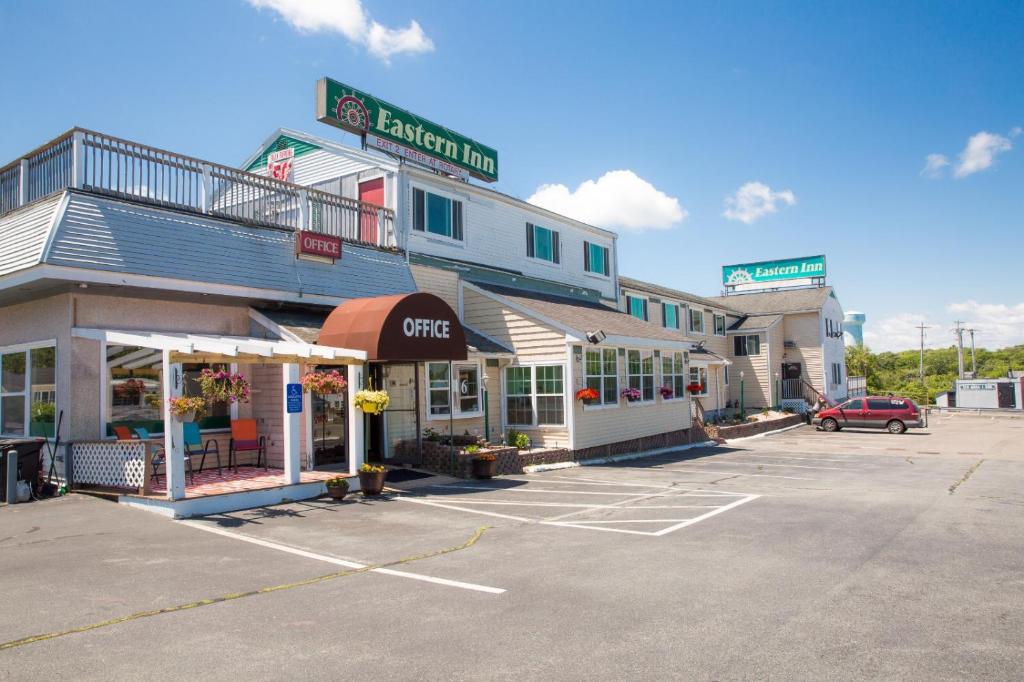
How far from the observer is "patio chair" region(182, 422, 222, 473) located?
13.5 metres

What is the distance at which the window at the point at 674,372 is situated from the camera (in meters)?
24.7

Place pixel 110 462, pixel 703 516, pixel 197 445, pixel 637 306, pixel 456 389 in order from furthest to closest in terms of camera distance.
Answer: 1. pixel 637 306
2. pixel 456 389
3. pixel 197 445
4. pixel 110 462
5. pixel 703 516

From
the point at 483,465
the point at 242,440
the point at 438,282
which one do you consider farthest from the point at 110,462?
the point at 438,282

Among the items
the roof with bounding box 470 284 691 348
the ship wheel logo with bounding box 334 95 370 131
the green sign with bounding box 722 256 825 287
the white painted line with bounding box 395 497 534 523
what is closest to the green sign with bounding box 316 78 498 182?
the ship wheel logo with bounding box 334 95 370 131

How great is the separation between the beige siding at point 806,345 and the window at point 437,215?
27985 millimetres

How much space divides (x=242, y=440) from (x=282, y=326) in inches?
100

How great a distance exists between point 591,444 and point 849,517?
9.63 metres

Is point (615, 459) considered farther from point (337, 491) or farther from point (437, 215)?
point (337, 491)

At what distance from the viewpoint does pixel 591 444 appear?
20.0m

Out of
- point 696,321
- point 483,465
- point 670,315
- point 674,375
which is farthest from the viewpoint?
point 696,321

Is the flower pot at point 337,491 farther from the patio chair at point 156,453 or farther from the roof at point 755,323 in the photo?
the roof at point 755,323

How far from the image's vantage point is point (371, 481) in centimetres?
1303

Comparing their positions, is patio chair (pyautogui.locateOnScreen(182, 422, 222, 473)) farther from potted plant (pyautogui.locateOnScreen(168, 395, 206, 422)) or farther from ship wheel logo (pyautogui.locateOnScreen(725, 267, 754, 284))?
ship wheel logo (pyautogui.locateOnScreen(725, 267, 754, 284))

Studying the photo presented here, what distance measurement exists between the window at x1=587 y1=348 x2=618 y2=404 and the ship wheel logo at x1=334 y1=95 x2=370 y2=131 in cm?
920
